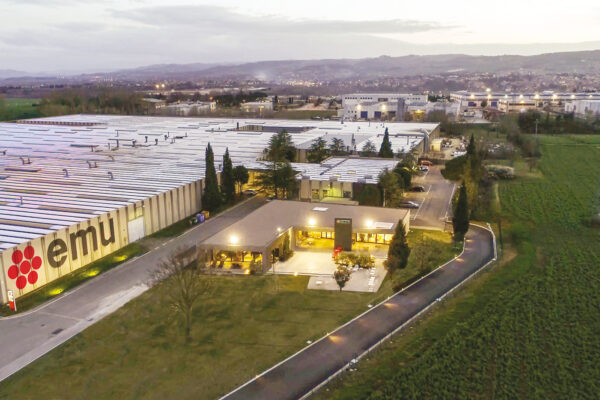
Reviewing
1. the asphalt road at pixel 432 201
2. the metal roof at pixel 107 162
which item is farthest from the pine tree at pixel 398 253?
the metal roof at pixel 107 162

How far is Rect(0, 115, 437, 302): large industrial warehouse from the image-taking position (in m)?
23.2

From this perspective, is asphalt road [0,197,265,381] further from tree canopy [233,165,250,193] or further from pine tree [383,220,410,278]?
tree canopy [233,165,250,193]

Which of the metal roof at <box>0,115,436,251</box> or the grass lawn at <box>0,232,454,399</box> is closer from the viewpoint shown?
the grass lawn at <box>0,232,454,399</box>

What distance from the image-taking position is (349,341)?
704 inches

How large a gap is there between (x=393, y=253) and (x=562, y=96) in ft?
420

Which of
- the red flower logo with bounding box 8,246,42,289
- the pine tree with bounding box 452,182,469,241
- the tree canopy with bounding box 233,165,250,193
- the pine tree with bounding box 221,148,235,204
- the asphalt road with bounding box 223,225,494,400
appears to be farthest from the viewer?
the tree canopy with bounding box 233,165,250,193

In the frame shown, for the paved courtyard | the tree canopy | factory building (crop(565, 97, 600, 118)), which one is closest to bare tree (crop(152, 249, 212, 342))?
the paved courtyard

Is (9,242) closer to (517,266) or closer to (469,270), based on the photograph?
(469,270)

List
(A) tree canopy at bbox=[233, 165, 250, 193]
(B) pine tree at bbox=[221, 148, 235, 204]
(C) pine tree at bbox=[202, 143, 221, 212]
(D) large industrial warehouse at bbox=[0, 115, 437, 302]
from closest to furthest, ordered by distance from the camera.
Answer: (D) large industrial warehouse at bbox=[0, 115, 437, 302] < (C) pine tree at bbox=[202, 143, 221, 212] < (B) pine tree at bbox=[221, 148, 235, 204] < (A) tree canopy at bbox=[233, 165, 250, 193]

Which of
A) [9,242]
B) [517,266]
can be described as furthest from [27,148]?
[517,266]

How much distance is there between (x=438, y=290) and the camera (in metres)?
22.1

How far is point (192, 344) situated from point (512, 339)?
38.7 feet

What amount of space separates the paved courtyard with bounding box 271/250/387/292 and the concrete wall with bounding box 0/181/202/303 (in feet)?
30.2

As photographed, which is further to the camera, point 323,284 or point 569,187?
point 569,187
